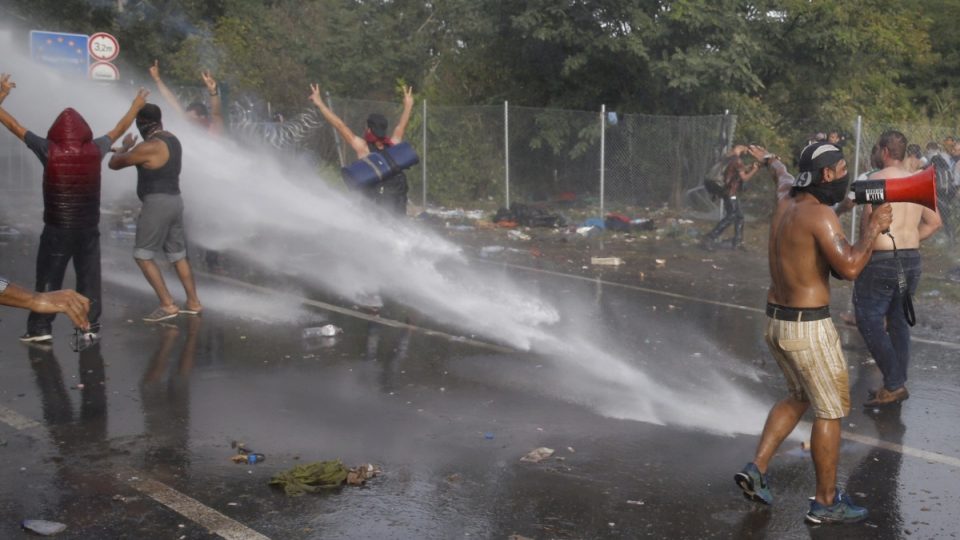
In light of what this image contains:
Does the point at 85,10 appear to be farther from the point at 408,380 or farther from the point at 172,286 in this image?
the point at 408,380

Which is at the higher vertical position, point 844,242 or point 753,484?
point 844,242

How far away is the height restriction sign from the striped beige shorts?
1660 centimetres

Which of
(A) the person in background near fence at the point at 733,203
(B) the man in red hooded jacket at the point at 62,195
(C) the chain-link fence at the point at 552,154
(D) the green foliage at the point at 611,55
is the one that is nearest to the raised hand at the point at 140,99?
(B) the man in red hooded jacket at the point at 62,195

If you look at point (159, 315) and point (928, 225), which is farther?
point (159, 315)

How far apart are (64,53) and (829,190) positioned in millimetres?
17932

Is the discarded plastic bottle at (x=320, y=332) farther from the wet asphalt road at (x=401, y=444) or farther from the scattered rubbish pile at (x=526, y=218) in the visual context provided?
the scattered rubbish pile at (x=526, y=218)

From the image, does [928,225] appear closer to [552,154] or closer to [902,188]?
[902,188]

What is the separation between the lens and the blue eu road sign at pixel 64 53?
1944 centimetres

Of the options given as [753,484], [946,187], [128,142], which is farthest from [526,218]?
[753,484]

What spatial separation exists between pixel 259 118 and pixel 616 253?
13.7 m

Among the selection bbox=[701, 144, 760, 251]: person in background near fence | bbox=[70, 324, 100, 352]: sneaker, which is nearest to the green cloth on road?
bbox=[70, 324, 100, 352]: sneaker

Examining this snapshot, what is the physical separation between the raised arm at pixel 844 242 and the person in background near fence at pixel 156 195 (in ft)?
19.8

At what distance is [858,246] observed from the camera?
15.7 ft

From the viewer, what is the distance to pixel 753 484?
505 cm
